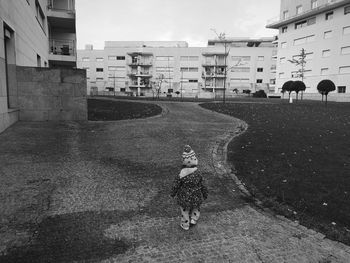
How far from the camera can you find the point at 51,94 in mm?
12492

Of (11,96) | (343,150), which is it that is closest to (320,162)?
(343,150)

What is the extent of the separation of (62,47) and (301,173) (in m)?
23.7

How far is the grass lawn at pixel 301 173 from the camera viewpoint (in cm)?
443

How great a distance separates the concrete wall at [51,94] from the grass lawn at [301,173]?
739 cm

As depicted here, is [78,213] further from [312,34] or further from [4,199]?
[312,34]

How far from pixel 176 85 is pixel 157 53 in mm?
8755

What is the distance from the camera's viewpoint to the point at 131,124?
1237 centimetres

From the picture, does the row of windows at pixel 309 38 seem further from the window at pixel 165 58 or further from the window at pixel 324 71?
the window at pixel 165 58

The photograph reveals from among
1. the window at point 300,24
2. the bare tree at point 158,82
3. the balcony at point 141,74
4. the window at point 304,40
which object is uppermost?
the window at point 300,24

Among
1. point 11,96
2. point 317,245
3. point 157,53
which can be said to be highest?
point 157,53

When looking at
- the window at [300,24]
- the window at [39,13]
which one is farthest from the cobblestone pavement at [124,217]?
the window at [300,24]

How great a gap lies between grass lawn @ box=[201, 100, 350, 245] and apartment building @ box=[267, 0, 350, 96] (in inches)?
1365

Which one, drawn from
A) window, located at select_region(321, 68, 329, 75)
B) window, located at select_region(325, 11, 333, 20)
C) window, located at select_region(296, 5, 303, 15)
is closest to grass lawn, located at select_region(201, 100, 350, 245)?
window, located at select_region(321, 68, 329, 75)

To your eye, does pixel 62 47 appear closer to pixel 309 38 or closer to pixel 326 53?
pixel 326 53
